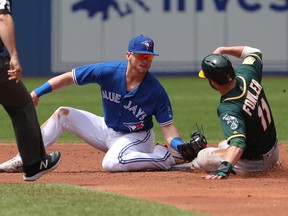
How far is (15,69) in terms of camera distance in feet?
21.4

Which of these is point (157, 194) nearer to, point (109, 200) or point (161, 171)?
point (109, 200)

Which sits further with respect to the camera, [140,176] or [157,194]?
[140,176]

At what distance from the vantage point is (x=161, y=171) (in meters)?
8.39

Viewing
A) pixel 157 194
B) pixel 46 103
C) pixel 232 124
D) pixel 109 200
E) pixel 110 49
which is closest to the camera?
pixel 109 200

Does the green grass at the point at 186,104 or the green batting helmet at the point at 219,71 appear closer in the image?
the green batting helmet at the point at 219,71

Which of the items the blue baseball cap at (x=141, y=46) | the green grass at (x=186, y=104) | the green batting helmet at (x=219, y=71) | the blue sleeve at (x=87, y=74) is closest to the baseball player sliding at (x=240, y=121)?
the green batting helmet at (x=219, y=71)

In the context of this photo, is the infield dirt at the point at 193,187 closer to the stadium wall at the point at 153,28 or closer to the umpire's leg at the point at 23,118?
the umpire's leg at the point at 23,118

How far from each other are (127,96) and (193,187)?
1352 mm

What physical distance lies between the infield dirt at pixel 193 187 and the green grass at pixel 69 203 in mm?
240

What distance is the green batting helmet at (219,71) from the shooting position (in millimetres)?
7590

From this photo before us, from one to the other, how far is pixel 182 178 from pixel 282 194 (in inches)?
46.5

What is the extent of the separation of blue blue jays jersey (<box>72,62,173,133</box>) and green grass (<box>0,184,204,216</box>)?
1412 millimetres

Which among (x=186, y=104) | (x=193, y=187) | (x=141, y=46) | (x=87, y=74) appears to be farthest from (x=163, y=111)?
(x=186, y=104)

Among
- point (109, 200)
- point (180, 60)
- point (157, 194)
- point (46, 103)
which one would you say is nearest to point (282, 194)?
point (157, 194)
